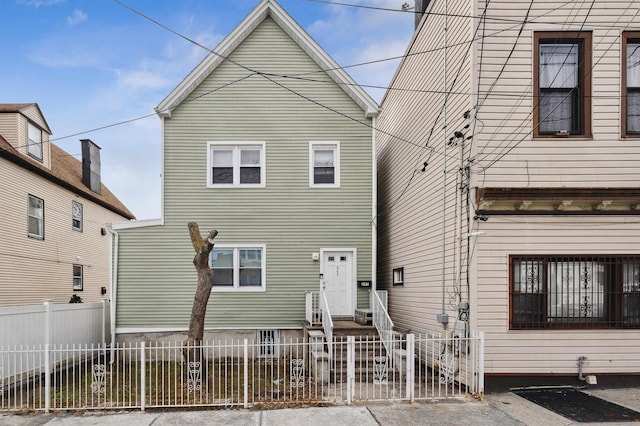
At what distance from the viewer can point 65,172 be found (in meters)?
17.0

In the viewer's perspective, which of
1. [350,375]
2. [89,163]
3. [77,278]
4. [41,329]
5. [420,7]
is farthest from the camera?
[89,163]

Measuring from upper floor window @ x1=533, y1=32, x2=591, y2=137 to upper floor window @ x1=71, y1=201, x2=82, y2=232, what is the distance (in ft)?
57.0

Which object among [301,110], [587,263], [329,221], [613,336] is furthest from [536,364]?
[301,110]

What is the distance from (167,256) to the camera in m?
11.3

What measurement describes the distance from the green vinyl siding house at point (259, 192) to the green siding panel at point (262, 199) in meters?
0.03

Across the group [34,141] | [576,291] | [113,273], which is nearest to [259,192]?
[113,273]

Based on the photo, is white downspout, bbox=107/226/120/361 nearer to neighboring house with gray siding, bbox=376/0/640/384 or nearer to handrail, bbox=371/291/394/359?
handrail, bbox=371/291/394/359

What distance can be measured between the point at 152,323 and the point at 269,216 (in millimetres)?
4446

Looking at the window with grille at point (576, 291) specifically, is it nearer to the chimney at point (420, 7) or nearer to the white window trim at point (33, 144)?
the chimney at point (420, 7)

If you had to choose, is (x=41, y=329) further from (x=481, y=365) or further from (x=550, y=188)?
(x=550, y=188)

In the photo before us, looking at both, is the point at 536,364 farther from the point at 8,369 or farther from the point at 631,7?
the point at 8,369

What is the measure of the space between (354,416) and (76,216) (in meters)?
15.9

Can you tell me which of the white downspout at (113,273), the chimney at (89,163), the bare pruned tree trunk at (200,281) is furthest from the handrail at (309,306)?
the chimney at (89,163)

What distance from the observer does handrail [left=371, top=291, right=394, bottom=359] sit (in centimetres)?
880
